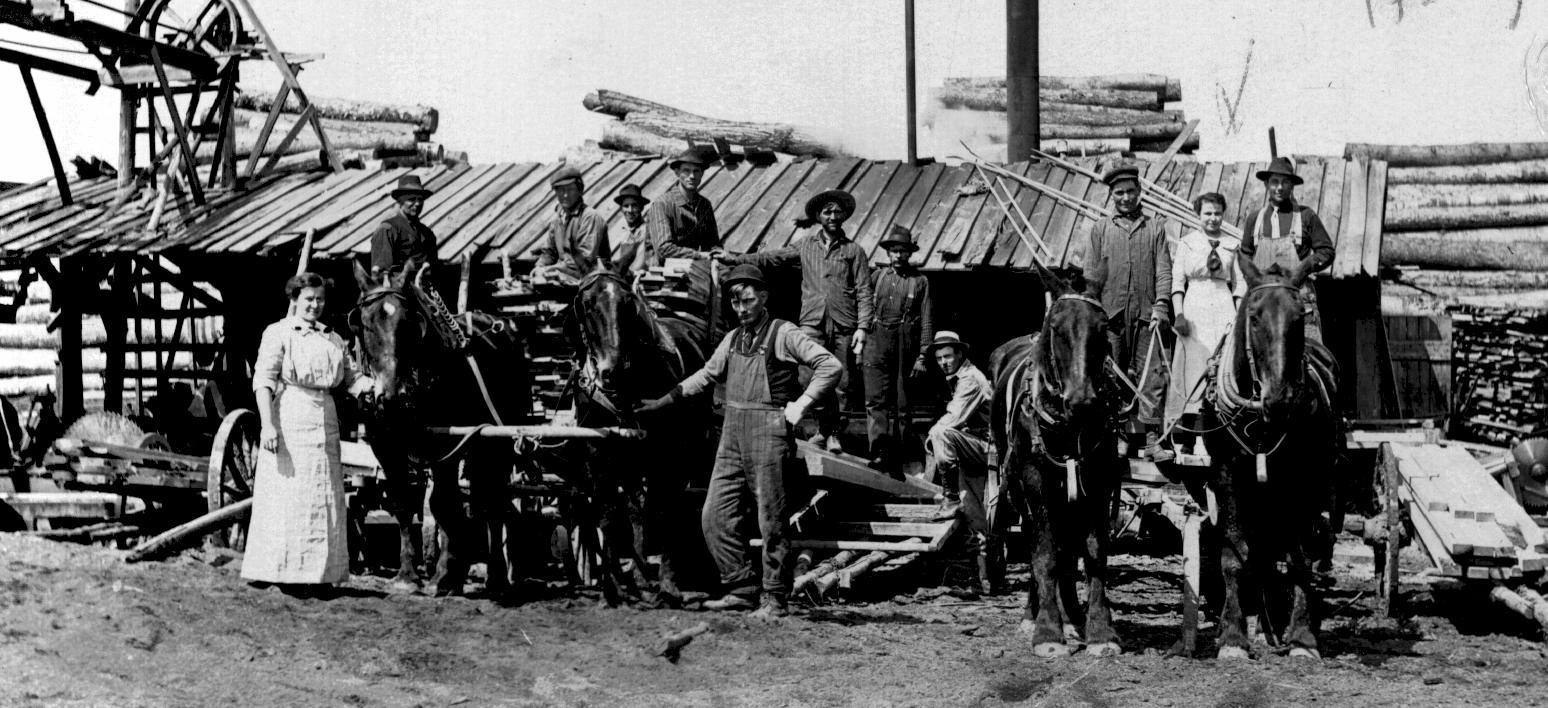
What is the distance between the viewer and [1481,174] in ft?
69.7

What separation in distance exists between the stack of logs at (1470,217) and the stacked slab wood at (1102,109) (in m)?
2.60

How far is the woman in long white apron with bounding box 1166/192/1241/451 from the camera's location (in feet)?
32.2

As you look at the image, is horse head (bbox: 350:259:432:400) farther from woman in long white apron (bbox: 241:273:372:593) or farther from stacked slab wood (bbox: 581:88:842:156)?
stacked slab wood (bbox: 581:88:842:156)

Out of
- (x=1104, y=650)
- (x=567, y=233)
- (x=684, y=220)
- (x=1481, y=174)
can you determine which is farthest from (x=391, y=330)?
(x=1481, y=174)

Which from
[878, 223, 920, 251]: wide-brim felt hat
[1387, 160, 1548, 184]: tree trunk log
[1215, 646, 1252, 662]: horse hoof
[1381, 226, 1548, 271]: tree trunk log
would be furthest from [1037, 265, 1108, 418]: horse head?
[1387, 160, 1548, 184]: tree trunk log

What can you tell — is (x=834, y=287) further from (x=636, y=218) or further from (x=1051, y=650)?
(x=1051, y=650)

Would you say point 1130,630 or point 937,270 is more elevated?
point 937,270

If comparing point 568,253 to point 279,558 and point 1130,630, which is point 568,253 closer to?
point 279,558

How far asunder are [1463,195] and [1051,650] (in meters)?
15.2

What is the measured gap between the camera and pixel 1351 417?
577 inches

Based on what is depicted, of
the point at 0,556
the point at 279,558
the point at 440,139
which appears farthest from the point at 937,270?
the point at 440,139

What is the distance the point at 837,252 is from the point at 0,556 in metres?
6.39

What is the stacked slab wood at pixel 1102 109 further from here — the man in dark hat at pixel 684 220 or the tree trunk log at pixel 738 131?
the man in dark hat at pixel 684 220

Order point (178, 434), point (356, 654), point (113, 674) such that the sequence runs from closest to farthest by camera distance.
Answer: point (113, 674)
point (356, 654)
point (178, 434)
